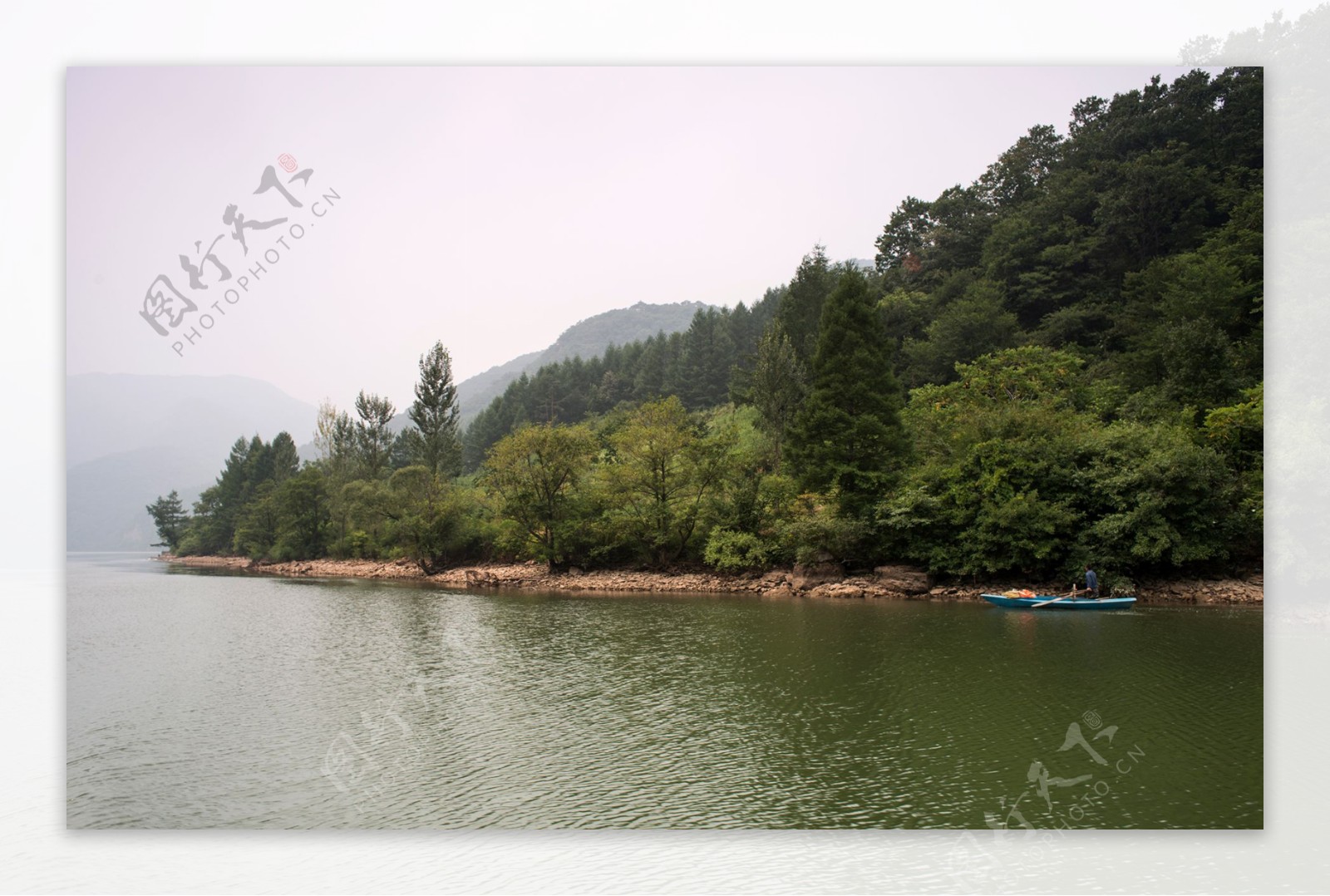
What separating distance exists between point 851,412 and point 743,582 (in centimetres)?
649

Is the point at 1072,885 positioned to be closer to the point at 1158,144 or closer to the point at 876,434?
the point at 876,434

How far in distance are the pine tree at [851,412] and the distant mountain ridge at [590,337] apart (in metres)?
25.9

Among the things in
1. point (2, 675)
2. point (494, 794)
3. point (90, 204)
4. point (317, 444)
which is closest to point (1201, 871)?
point (494, 794)

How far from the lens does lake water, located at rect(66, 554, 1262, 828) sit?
7152 millimetres

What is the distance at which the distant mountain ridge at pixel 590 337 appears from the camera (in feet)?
183

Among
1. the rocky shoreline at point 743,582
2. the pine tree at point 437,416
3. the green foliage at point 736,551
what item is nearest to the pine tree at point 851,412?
the rocky shoreline at point 743,582

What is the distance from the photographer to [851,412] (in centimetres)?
2494

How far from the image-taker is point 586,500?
29578 mm

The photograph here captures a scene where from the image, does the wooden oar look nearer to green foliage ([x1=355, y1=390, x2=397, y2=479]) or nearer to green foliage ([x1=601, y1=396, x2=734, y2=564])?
green foliage ([x1=601, y1=396, x2=734, y2=564])

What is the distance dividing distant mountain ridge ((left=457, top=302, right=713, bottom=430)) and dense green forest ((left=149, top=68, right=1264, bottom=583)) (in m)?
15.6
